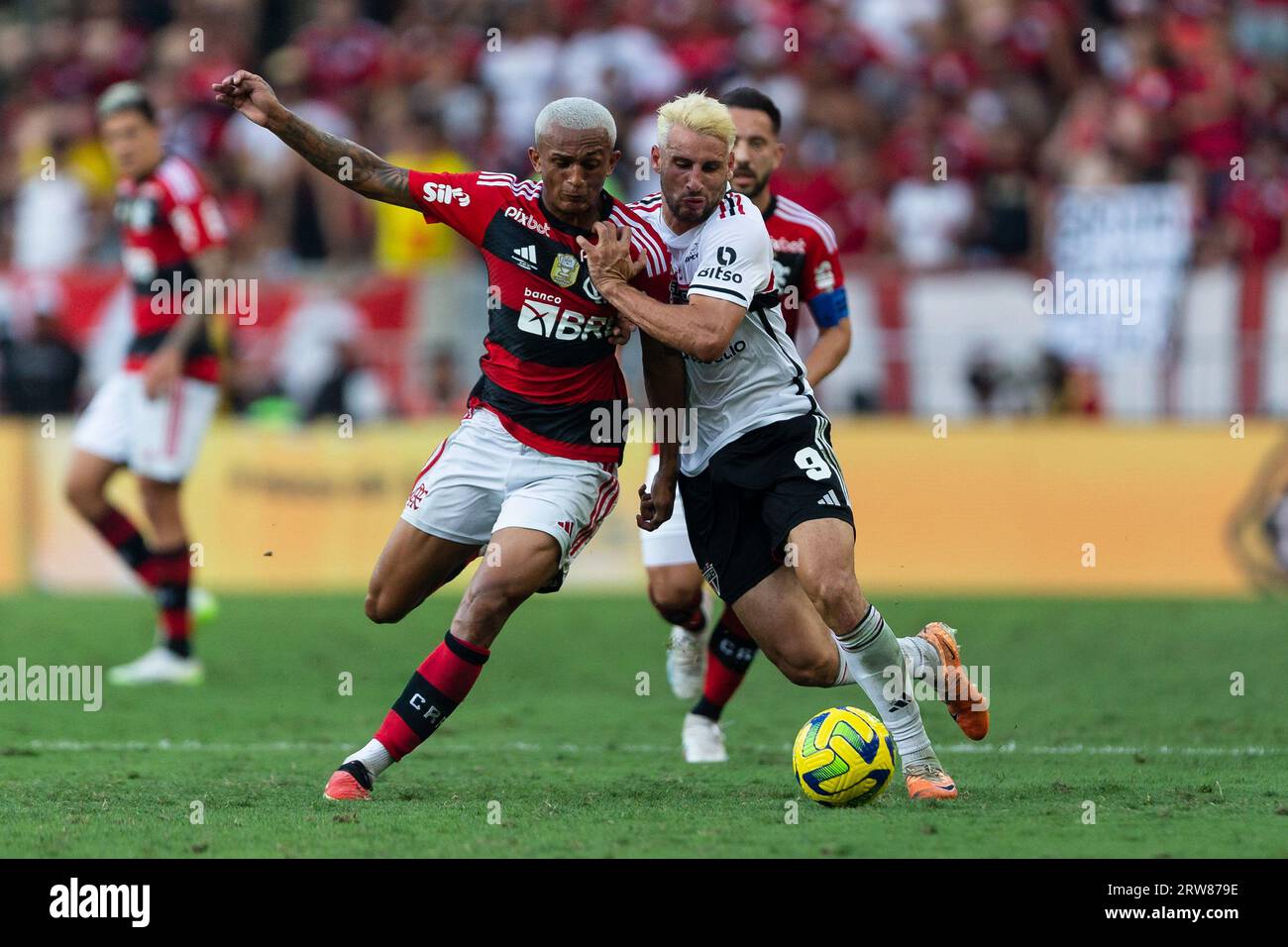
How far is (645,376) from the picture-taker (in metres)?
7.40

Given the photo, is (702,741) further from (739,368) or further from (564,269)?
(564,269)

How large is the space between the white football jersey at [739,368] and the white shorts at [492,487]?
0.48 m

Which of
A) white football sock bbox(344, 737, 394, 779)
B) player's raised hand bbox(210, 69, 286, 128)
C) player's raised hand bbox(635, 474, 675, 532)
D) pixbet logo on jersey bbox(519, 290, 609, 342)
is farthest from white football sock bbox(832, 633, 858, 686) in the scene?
player's raised hand bbox(210, 69, 286, 128)

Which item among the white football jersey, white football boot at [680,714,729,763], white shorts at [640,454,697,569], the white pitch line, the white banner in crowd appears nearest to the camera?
the white football jersey

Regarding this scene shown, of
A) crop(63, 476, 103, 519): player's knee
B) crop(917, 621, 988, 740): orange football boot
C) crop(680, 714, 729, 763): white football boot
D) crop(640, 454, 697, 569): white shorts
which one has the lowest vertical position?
crop(680, 714, 729, 763): white football boot

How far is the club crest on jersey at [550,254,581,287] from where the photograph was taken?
7.26 m

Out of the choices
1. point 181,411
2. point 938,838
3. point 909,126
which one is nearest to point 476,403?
point 938,838

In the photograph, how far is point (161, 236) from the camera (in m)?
11.5

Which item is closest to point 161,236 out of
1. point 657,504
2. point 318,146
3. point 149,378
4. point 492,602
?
point 149,378

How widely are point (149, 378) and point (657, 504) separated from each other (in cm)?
484

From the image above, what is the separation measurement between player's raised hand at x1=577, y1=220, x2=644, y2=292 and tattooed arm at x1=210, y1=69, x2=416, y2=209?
30.5 inches

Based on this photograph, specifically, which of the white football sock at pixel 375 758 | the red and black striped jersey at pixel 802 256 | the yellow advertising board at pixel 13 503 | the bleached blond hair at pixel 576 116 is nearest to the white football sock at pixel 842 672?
the white football sock at pixel 375 758

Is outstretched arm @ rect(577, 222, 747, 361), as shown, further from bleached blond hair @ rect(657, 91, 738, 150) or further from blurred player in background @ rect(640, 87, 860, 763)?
blurred player in background @ rect(640, 87, 860, 763)
